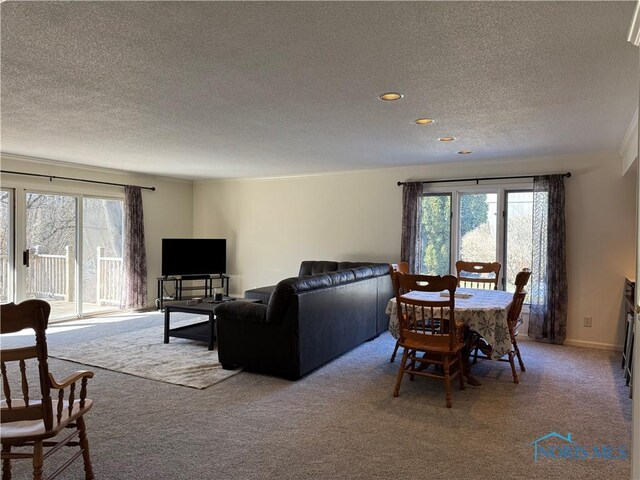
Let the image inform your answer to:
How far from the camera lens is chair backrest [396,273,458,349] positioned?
3221mm

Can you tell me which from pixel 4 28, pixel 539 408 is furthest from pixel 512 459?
pixel 4 28

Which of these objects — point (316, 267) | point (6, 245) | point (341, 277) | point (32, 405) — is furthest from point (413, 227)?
point (6, 245)

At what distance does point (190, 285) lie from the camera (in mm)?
8289

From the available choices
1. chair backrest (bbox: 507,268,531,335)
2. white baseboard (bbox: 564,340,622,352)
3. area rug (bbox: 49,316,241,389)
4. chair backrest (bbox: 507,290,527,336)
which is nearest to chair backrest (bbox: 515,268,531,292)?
chair backrest (bbox: 507,268,531,335)

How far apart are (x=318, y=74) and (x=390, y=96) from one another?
2.14 feet

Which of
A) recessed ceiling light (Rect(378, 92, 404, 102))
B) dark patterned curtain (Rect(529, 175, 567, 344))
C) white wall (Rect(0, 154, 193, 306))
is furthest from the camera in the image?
white wall (Rect(0, 154, 193, 306))

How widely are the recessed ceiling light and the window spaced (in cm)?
322

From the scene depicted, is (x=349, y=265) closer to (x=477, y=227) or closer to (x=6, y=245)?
(x=477, y=227)

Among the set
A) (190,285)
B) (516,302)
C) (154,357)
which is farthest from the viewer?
(190,285)

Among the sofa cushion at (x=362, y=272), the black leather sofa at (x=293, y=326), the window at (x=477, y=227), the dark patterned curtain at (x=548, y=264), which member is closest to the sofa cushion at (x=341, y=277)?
the black leather sofa at (x=293, y=326)

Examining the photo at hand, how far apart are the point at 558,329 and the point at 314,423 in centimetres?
374

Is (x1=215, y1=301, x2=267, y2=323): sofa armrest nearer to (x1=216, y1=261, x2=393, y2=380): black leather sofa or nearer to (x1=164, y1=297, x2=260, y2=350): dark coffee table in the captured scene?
(x1=216, y1=261, x2=393, y2=380): black leather sofa

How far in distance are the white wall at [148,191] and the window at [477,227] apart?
4.69 meters

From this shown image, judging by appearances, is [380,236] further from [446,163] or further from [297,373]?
[297,373]
